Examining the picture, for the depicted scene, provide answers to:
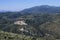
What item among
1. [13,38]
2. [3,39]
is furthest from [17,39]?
[3,39]

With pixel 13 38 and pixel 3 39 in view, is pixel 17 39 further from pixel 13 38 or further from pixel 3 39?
pixel 3 39
